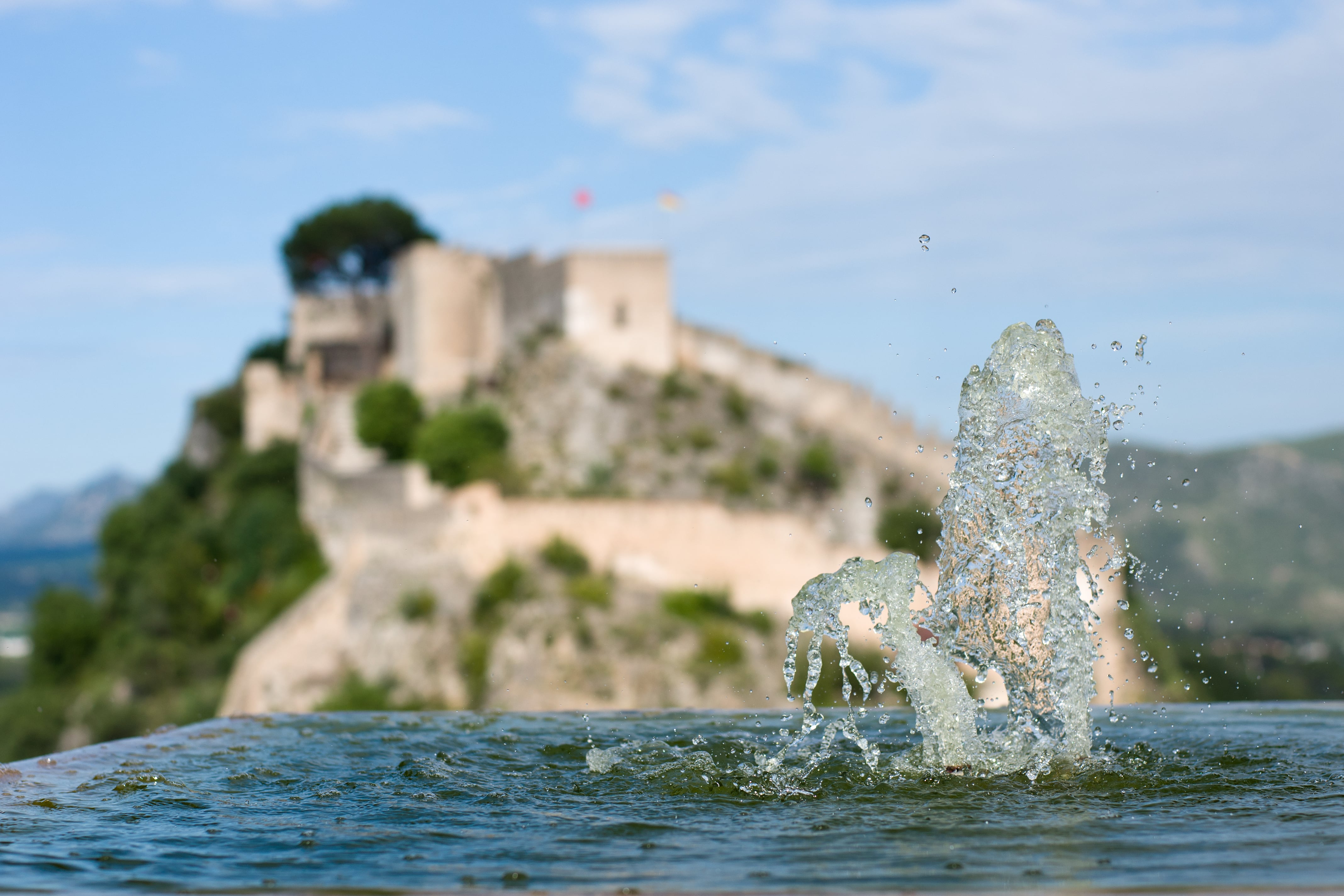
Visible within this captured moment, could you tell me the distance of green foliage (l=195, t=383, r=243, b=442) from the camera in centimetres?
5091

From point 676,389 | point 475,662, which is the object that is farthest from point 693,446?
point 475,662

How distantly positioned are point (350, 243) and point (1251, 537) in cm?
6078

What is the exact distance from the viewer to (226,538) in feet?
134

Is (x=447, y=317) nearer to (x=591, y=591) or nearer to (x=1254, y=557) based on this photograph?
(x=591, y=591)

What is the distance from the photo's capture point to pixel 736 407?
40375mm

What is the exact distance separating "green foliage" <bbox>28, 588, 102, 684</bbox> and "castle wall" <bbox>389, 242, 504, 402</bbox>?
511 inches

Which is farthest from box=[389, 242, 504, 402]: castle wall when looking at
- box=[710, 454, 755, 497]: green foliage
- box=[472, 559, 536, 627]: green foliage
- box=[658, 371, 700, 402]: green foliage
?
box=[472, 559, 536, 627]: green foliage

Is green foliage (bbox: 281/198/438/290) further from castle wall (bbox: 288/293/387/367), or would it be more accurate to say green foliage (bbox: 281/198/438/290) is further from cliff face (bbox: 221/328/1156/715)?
cliff face (bbox: 221/328/1156/715)

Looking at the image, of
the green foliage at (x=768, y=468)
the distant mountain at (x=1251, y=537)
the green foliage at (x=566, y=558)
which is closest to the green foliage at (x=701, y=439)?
the green foliage at (x=768, y=468)

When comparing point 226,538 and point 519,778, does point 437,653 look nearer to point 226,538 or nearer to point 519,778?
point 226,538

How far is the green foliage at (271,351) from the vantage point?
2151 inches

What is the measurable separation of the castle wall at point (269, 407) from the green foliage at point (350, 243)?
32.2ft

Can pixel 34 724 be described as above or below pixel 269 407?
below

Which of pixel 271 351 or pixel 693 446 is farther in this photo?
pixel 271 351
